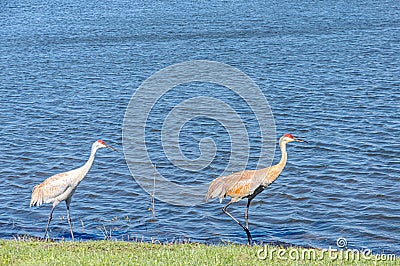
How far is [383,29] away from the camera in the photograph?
31328 millimetres

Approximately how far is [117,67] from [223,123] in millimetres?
8324

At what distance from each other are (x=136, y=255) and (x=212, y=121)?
1104cm

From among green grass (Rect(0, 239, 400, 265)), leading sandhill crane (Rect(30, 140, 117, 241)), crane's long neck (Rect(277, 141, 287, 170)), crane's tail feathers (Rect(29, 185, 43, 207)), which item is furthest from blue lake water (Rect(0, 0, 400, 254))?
green grass (Rect(0, 239, 400, 265))

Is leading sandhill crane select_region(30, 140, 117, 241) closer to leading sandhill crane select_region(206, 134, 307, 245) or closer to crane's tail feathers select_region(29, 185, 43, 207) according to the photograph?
crane's tail feathers select_region(29, 185, 43, 207)

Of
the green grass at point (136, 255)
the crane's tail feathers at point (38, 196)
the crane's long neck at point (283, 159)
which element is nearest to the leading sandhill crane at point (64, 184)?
the crane's tail feathers at point (38, 196)

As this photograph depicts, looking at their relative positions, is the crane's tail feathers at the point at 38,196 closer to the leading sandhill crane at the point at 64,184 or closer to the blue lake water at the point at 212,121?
the leading sandhill crane at the point at 64,184

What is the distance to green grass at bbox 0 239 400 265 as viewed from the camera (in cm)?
846

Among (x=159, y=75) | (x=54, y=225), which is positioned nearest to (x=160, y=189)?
(x=54, y=225)

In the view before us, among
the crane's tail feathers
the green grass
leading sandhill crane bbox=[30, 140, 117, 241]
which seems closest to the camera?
the green grass

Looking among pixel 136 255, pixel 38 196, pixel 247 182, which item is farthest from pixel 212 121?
pixel 136 255

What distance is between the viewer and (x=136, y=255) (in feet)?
30.2

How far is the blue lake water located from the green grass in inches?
93.9

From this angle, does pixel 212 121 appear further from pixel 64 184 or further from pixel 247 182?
pixel 64 184

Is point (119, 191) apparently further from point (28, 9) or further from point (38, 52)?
point (28, 9)
